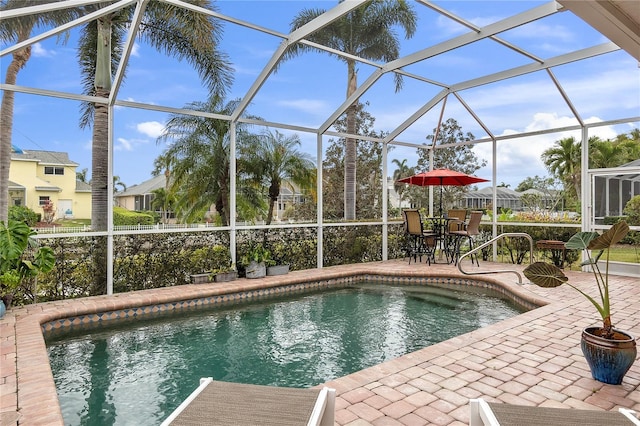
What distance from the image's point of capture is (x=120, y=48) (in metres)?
8.45

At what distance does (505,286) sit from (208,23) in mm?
7374

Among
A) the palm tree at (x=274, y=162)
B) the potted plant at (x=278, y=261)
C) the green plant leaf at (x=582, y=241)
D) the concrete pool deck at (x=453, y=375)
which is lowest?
the concrete pool deck at (x=453, y=375)

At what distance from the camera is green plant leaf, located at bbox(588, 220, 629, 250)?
10.3 feet

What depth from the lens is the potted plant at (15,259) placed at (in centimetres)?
496

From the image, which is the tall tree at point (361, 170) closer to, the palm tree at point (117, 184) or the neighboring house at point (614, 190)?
the neighboring house at point (614, 190)

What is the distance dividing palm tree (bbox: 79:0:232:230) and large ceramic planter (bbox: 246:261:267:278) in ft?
9.21

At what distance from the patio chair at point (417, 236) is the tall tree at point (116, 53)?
5303 mm

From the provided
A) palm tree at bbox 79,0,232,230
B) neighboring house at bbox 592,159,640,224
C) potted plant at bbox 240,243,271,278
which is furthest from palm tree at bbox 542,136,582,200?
palm tree at bbox 79,0,232,230

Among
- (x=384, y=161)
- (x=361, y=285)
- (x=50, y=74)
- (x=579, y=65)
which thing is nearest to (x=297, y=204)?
(x=384, y=161)

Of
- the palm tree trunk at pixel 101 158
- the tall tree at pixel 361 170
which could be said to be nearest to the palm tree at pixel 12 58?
→ the palm tree trunk at pixel 101 158

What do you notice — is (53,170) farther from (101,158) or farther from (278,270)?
(278,270)

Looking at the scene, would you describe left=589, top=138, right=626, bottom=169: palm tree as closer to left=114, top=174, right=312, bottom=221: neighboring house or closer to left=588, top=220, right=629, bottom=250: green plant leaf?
left=588, top=220, right=629, bottom=250: green plant leaf

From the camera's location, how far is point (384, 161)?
10.4 meters

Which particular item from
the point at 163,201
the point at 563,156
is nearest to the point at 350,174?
the point at 163,201
